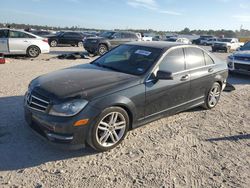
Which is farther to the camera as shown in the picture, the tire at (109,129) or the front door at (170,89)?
the front door at (170,89)

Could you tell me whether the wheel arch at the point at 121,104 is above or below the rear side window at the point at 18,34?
below

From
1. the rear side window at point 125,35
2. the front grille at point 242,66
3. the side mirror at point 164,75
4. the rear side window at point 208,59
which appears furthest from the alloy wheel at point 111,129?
the rear side window at point 125,35

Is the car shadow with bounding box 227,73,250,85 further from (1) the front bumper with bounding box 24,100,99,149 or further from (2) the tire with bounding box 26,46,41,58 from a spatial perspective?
(2) the tire with bounding box 26,46,41,58

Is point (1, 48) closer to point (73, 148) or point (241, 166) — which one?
point (73, 148)

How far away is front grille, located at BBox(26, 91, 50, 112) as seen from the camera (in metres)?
3.82

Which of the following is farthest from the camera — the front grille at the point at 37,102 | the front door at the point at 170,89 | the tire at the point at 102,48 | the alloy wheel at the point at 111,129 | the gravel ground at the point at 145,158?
the tire at the point at 102,48

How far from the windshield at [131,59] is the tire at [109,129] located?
888 millimetres

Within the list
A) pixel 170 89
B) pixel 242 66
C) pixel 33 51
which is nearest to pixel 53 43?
pixel 33 51

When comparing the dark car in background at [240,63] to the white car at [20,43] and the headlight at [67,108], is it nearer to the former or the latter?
the headlight at [67,108]

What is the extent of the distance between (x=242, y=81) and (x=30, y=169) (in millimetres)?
8770

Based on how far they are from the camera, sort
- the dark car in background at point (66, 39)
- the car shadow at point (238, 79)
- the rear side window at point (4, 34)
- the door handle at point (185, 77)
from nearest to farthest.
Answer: the door handle at point (185, 77)
the car shadow at point (238, 79)
the rear side window at point (4, 34)
the dark car in background at point (66, 39)

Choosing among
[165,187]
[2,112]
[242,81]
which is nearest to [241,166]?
[165,187]

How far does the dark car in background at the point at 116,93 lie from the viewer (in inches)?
147

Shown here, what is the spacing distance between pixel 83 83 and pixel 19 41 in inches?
425
